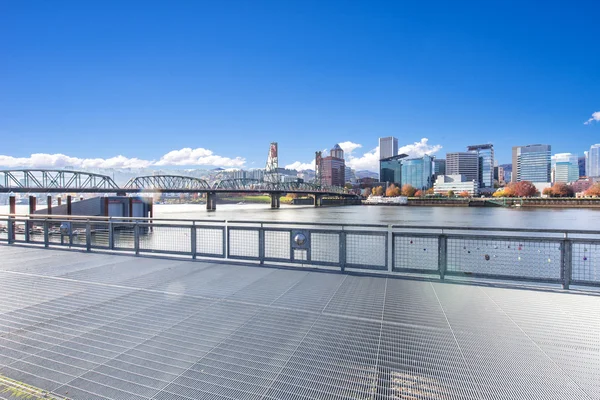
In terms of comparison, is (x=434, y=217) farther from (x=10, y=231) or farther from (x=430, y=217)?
(x=10, y=231)

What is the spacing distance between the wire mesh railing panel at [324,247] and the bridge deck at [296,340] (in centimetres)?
131

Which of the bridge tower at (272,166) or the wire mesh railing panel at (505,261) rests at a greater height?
the bridge tower at (272,166)

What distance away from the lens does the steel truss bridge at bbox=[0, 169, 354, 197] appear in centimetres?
6456

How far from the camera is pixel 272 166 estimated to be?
12594 centimetres

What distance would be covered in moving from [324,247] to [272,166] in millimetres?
119879

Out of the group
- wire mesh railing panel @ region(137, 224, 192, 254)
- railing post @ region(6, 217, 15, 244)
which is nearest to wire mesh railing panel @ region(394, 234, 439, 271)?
wire mesh railing panel @ region(137, 224, 192, 254)

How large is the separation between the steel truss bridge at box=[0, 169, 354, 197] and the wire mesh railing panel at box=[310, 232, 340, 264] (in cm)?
6087

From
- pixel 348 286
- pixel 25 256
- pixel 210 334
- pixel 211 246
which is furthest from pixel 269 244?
pixel 25 256

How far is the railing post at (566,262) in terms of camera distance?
5.57 meters

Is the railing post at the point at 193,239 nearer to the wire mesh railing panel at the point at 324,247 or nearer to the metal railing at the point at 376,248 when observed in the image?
the metal railing at the point at 376,248

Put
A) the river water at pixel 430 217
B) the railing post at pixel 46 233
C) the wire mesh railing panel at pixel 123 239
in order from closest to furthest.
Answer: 1. the wire mesh railing panel at pixel 123 239
2. the railing post at pixel 46 233
3. the river water at pixel 430 217

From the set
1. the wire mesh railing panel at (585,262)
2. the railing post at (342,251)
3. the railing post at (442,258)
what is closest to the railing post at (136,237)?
the railing post at (342,251)

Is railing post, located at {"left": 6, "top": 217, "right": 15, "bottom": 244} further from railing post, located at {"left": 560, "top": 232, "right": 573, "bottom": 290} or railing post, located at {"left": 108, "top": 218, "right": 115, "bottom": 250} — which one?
railing post, located at {"left": 560, "top": 232, "right": 573, "bottom": 290}

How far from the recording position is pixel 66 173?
89.1 m
